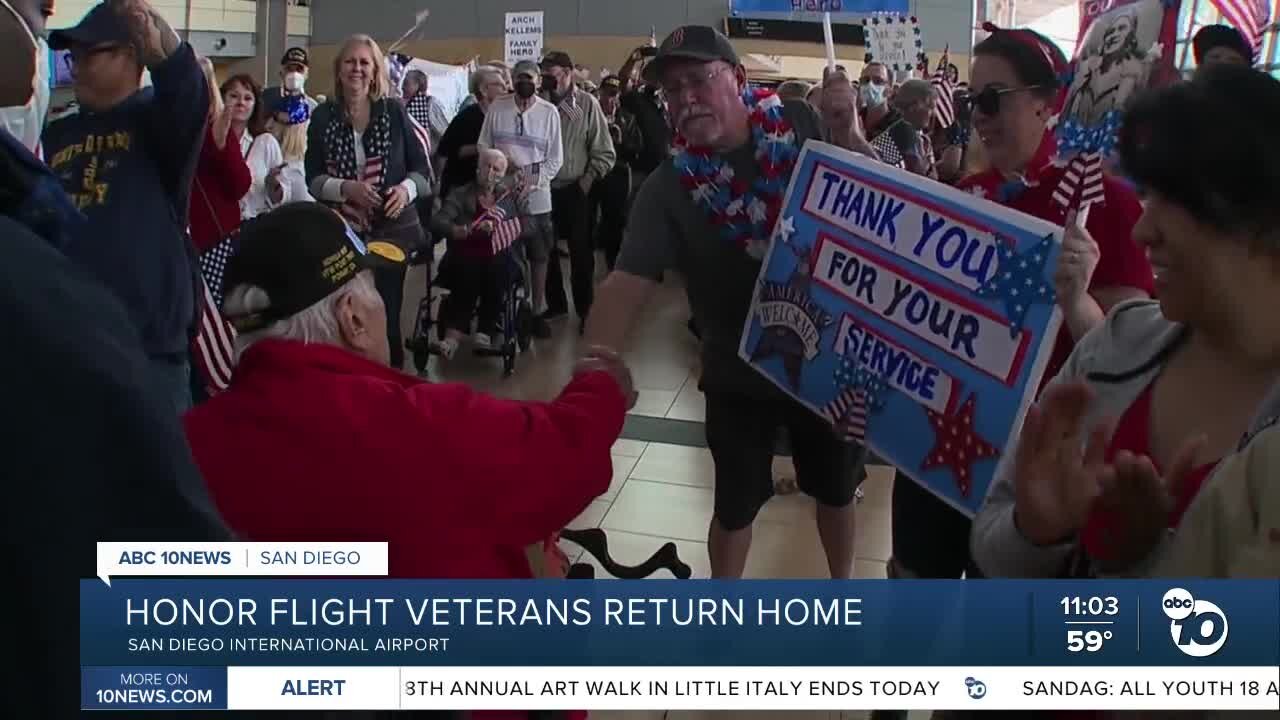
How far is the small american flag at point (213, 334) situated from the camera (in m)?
2.98

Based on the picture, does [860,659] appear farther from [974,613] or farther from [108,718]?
[108,718]

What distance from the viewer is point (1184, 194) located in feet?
3.68

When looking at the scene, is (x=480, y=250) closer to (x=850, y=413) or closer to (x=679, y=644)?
(x=850, y=413)

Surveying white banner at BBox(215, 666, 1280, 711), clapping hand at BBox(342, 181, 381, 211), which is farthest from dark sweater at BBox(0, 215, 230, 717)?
clapping hand at BBox(342, 181, 381, 211)

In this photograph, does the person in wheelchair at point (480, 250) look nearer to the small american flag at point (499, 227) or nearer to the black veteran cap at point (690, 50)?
the small american flag at point (499, 227)

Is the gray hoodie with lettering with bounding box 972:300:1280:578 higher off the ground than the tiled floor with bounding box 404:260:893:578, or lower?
higher

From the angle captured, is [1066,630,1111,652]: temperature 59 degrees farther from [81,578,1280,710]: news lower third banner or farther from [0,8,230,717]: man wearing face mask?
[0,8,230,717]: man wearing face mask

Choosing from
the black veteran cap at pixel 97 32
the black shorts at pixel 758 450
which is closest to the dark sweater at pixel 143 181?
the black veteran cap at pixel 97 32

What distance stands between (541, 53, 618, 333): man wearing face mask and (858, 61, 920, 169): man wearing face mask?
192 cm

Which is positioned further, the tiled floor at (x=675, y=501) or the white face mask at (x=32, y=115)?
the tiled floor at (x=675, y=501)

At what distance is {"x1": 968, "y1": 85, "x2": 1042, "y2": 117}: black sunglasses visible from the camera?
2.09m

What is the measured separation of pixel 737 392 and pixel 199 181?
5.64 feet

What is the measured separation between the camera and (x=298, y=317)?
147 centimetres

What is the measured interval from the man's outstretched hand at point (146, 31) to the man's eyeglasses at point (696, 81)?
1277mm
